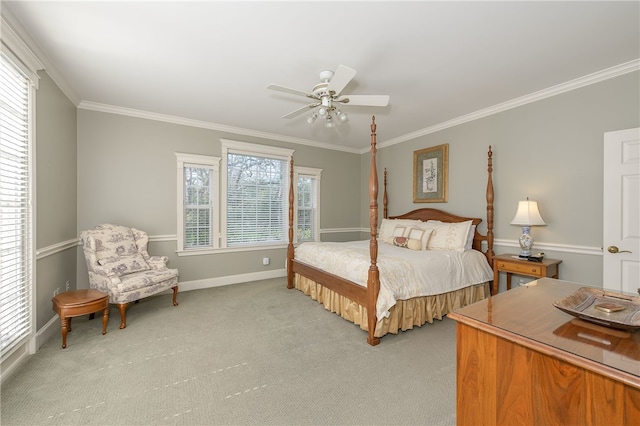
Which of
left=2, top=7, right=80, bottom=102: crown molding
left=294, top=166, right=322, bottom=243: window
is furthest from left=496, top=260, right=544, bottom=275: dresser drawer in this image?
left=2, top=7, right=80, bottom=102: crown molding

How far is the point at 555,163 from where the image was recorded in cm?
328

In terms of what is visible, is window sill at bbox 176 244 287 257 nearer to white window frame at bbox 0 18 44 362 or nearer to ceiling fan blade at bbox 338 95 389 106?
white window frame at bbox 0 18 44 362

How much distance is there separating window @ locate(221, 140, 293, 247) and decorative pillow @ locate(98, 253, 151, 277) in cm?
134

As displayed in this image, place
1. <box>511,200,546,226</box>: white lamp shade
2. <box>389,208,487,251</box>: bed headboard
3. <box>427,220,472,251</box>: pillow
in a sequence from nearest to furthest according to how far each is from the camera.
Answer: <box>511,200,546,226</box>: white lamp shade, <box>427,220,472,251</box>: pillow, <box>389,208,487,251</box>: bed headboard

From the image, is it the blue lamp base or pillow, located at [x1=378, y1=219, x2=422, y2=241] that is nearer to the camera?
the blue lamp base

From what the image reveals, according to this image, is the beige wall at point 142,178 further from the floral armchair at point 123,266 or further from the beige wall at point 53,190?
the floral armchair at point 123,266

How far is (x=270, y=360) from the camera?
7.84 feet

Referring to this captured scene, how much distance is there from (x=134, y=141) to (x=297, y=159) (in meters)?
2.68

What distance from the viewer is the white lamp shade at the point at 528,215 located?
3.16 metres

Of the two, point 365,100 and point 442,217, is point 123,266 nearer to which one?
point 365,100

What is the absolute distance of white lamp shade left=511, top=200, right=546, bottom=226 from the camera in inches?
124

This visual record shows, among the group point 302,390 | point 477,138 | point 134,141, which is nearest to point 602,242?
point 477,138

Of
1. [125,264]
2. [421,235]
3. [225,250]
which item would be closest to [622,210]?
[421,235]

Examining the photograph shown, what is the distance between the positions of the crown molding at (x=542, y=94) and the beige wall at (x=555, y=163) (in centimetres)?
6
